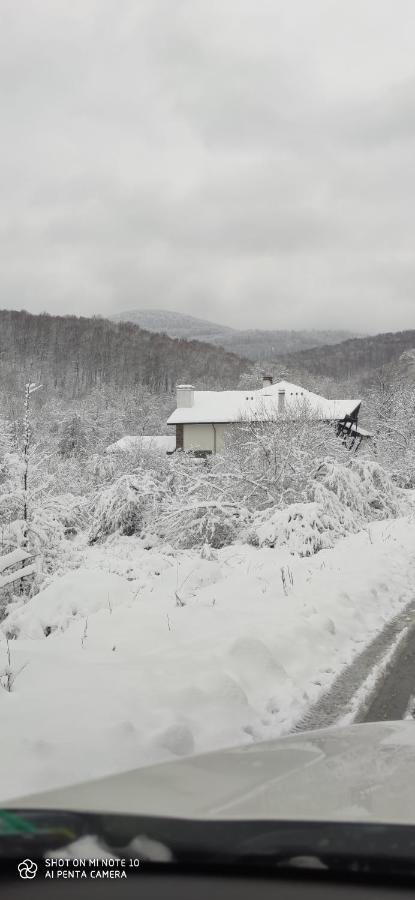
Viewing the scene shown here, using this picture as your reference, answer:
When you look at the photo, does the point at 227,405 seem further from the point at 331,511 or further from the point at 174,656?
the point at 174,656

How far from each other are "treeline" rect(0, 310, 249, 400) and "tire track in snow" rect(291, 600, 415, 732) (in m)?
117

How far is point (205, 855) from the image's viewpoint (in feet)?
5.24

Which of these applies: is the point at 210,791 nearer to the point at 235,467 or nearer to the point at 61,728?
the point at 61,728

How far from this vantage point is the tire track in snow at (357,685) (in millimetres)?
4465

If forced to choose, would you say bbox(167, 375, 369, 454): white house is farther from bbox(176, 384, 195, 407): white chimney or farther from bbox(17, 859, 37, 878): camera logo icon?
bbox(17, 859, 37, 878): camera logo icon

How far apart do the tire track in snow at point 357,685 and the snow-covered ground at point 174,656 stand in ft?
0.36

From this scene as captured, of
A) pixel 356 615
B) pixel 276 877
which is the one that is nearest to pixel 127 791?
pixel 276 877

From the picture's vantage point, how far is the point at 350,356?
139 meters

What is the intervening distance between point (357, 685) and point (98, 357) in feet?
464

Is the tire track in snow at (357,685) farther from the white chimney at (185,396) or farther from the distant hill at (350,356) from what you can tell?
the distant hill at (350,356)

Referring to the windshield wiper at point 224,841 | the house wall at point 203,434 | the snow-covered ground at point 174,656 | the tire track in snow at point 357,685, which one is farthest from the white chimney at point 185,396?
the windshield wiper at point 224,841

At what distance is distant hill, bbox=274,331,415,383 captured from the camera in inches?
5039

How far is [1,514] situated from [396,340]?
13375 centimetres

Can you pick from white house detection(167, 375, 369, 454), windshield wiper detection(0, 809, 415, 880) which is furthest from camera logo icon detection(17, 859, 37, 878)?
→ white house detection(167, 375, 369, 454)
